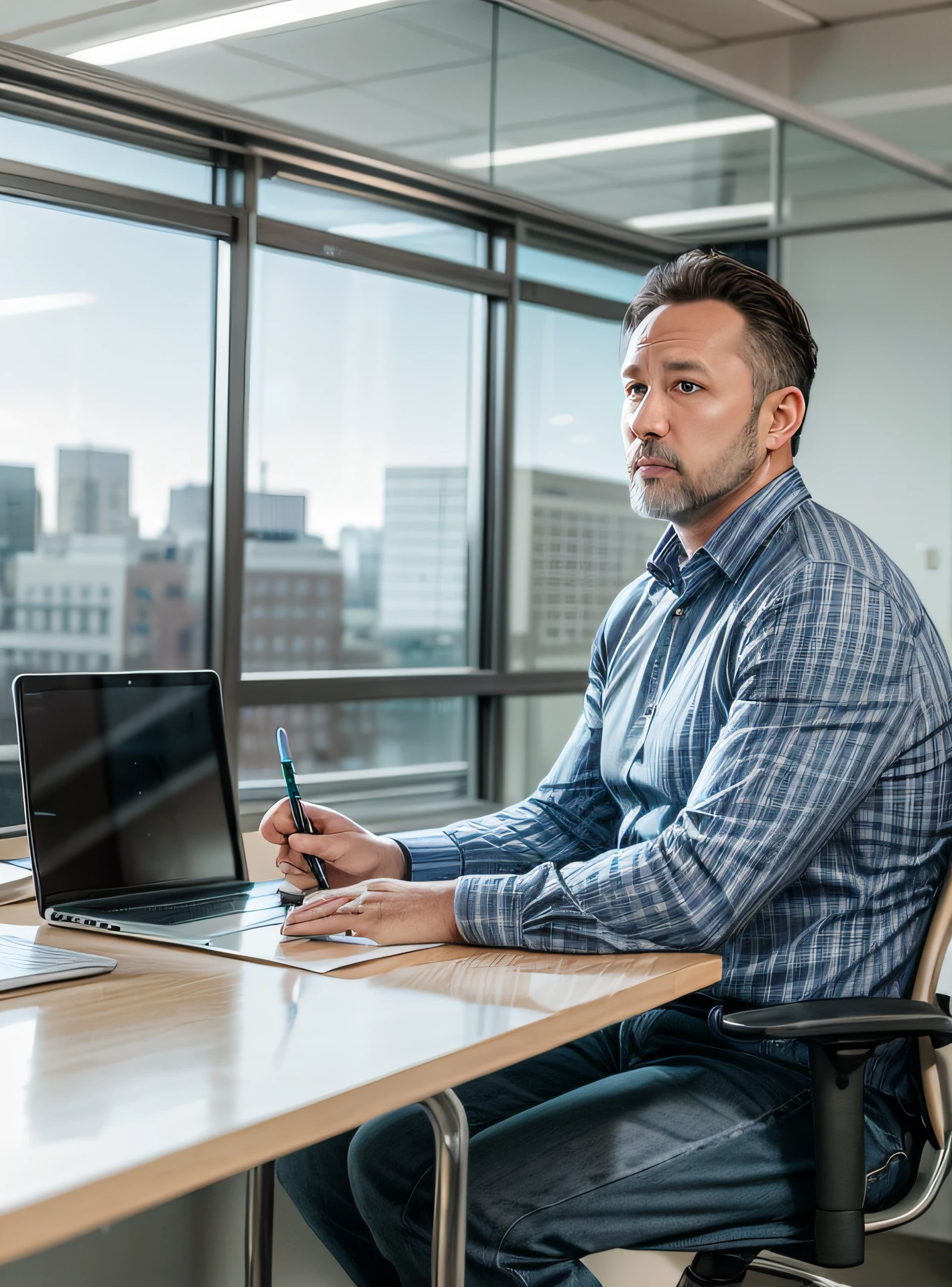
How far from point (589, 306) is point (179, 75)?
196cm

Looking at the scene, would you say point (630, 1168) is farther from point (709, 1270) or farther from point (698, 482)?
point (698, 482)

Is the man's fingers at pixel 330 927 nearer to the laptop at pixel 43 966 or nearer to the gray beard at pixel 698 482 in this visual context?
the laptop at pixel 43 966

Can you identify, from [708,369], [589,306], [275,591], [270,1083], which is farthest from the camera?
[589,306]

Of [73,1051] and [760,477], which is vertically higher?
[760,477]

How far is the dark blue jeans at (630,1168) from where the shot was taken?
1.29 m

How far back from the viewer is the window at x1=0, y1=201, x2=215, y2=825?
3.64 meters

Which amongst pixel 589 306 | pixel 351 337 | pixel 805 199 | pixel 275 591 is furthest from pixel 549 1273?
pixel 805 199

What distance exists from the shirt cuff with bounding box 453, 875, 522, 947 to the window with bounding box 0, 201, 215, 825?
2416 millimetres

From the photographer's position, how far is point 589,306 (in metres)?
5.09

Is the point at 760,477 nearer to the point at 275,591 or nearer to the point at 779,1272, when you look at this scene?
the point at 779,1272

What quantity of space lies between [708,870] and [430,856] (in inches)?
16.8

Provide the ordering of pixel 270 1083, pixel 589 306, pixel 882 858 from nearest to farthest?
1. pixel 270 1083
2. pixel 882 858
3. pixel 589 306

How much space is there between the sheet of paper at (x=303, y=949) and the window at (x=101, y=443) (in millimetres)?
2321

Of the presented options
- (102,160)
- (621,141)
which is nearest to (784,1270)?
(102,160)
